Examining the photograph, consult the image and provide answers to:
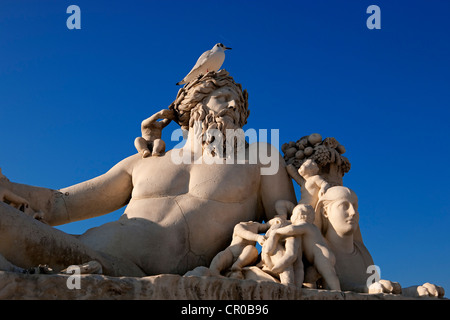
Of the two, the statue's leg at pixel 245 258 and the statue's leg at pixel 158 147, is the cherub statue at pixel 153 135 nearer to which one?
the statue's leg at pixel 158 147

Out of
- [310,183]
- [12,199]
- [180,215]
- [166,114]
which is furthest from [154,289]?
[166,114]

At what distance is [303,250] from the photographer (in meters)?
5.79

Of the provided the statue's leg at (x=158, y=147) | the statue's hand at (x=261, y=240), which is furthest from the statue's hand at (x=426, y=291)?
the statue's leg at (x=158, y=147)

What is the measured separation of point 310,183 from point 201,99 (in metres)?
1.73

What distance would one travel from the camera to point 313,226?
5828mm

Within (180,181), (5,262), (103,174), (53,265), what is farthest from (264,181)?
(5,262)

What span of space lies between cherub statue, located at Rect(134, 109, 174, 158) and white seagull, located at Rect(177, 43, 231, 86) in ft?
2.65

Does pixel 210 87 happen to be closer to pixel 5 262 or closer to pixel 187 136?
pixel 187 136

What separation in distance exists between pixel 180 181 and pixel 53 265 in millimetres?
1829

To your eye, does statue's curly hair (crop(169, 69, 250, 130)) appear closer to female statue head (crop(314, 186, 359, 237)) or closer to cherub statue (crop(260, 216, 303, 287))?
female statue head (crop(314, 186, 359, 237))

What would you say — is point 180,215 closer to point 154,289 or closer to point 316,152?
point 316,152

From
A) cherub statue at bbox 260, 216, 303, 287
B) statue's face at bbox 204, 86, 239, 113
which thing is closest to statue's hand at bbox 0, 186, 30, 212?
statue's face at bbox 204, 86, 239, 113

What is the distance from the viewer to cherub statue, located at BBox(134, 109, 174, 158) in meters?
7.29

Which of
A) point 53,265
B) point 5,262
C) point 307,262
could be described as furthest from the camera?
point 307,262
